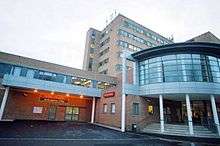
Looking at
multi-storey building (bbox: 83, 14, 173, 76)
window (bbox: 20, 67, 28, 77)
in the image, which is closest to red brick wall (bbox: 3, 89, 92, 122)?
window (bbox: 20, 67, 28, 77)

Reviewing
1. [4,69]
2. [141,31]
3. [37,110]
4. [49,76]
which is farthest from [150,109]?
[141,31]

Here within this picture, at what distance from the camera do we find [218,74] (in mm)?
20359

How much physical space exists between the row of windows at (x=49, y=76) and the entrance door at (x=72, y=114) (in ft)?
14.6

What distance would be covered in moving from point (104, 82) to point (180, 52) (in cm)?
1435

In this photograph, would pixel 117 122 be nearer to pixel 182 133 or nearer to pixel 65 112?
pixel 182 133

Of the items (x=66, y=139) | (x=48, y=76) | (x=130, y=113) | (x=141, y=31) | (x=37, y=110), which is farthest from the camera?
(x=141, y=31)

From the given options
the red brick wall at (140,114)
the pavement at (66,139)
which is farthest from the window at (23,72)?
the red brick wall at (140,114)

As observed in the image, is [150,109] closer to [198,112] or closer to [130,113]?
[130,113]

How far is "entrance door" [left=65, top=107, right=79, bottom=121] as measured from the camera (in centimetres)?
2878

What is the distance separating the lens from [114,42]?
4375 centimetres

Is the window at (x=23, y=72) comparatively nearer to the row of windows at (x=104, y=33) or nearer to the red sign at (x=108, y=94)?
the red sign at (x=108, y=94)

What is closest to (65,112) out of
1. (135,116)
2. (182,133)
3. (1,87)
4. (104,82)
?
(104,82)

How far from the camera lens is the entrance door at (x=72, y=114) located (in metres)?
28.8

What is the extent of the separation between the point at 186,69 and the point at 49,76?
19.3 meters
